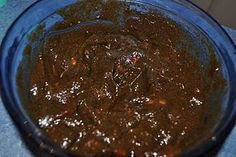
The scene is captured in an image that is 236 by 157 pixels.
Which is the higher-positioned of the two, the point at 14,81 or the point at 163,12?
the point at 163,12

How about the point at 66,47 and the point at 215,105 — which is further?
the point at 66,47

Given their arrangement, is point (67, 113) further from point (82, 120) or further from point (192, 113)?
point (192, 113)

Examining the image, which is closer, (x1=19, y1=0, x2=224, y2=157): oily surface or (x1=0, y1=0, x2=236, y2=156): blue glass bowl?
(x1=0, y1=0, x2=236, y2=156): blue glass bowl

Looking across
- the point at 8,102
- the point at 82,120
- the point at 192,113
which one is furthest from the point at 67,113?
the point at 192,113

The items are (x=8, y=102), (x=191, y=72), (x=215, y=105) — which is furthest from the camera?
(x=191, y=72)

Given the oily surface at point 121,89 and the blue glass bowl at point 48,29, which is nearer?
the blue glass bowl at point 48,29
